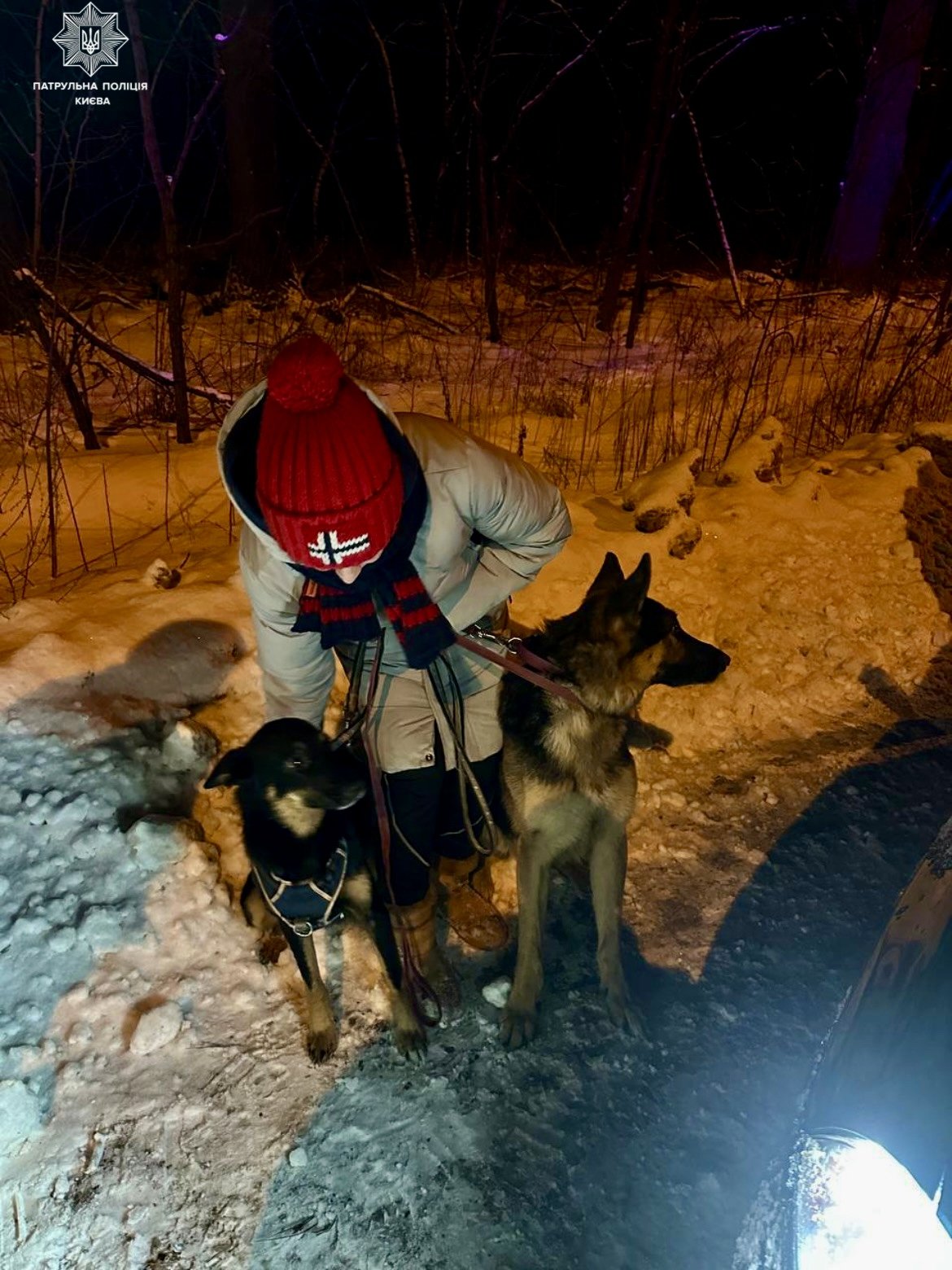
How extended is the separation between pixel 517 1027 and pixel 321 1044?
2.13 feet

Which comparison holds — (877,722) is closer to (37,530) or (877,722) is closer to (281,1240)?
(281,1240)

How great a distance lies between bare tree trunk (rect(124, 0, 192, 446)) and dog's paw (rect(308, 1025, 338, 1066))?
4.37 m

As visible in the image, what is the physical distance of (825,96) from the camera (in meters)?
16.9

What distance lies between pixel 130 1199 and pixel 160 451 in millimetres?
4621

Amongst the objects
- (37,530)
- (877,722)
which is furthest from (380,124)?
(877,722)

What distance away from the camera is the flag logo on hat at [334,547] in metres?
1.87

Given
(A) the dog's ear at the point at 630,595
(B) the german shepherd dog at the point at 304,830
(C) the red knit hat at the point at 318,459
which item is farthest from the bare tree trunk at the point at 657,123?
(B) the german shepherd dog at the point at 304,830

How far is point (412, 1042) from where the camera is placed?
2.57 m

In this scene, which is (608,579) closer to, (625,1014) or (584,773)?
(584,773)

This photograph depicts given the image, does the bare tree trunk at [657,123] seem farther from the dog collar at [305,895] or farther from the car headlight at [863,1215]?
the car headlight at [863,1215]

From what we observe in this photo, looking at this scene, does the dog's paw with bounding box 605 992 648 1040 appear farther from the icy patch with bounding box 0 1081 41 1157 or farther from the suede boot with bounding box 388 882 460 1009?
the icy patch with bounding box 0 1081 41 1157

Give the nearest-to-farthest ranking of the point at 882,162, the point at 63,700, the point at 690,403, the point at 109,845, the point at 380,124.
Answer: the point at 109,845 < the point at 63,700 < the point at 690,403 < the point at 882,162 < the point at 380,124

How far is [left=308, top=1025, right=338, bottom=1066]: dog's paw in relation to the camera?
2.52 metres

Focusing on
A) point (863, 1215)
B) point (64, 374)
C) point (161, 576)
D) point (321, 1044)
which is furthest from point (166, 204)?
point (863, 1215)
